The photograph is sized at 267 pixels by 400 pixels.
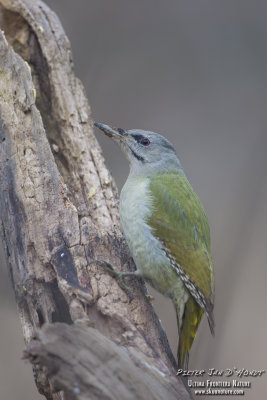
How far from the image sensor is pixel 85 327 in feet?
9.11

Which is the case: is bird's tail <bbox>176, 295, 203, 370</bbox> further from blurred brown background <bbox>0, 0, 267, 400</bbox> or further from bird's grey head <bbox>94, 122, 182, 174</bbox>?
blurred brown background <bbox>0, 0, 267, 400</bbox>

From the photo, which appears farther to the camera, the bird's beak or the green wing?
the bird's beak

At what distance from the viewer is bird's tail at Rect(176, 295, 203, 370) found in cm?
353

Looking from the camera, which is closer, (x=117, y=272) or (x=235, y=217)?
(x=117, y=272)

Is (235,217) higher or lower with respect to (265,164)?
lower

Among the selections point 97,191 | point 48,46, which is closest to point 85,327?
point 97,191

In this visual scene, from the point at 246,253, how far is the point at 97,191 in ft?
7.91

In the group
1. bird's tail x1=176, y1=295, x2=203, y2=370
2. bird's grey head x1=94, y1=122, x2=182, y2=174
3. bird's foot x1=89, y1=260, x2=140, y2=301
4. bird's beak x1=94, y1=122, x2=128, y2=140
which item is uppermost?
bird's beak x1=94, y1=122, x2=128, y2=140

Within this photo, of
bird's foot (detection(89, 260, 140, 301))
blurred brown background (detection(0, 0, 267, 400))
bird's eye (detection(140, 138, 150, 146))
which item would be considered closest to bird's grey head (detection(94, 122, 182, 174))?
bird's eye (detection(140, 138, 150, 146))

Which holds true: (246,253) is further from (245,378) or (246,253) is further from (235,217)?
(245,378)

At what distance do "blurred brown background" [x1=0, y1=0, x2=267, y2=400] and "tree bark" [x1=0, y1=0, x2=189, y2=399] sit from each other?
184cm

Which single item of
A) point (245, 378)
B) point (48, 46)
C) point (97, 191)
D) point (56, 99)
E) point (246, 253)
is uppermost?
point (48, 46)

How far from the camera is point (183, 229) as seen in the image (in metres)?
3.89

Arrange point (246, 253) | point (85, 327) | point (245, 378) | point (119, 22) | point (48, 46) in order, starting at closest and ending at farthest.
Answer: point (85, 327) → point (48, 46) → point (245, 378) → point (246, 253) → point (119, 22)
